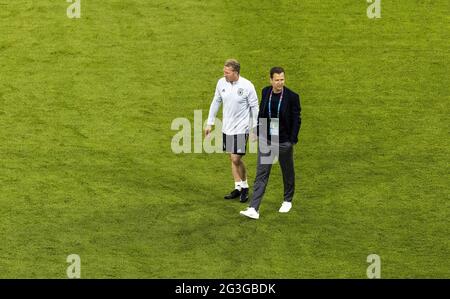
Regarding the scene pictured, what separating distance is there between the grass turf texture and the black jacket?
1303 mm

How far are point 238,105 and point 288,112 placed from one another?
0.92 m

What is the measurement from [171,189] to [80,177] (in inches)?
56.8

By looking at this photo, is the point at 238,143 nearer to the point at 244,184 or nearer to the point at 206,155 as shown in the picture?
the point at 244,184

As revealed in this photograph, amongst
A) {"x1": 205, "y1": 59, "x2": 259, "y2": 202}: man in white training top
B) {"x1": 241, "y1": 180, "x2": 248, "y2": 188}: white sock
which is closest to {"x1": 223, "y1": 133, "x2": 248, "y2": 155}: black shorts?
{"x1": 205, "y1": 59, "x2": 259, "y2": 202}: man in white training top

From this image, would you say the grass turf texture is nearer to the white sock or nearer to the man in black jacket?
the white sock

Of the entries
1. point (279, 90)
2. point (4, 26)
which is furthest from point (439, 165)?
point (4, 26)

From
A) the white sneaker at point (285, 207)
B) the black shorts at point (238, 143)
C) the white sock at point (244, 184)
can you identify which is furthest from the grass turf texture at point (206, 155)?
the black shorts at point (238, 143)

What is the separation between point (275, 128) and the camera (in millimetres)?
15367

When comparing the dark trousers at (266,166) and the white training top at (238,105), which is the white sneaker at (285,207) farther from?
the white training top at (238,105)

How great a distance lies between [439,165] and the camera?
17781 millimetres

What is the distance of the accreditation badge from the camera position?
15328 millimetres

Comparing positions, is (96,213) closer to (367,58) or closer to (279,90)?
(279,90)

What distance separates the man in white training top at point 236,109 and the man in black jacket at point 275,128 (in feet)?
1.06

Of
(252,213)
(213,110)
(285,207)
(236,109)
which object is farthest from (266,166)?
(213,110)
